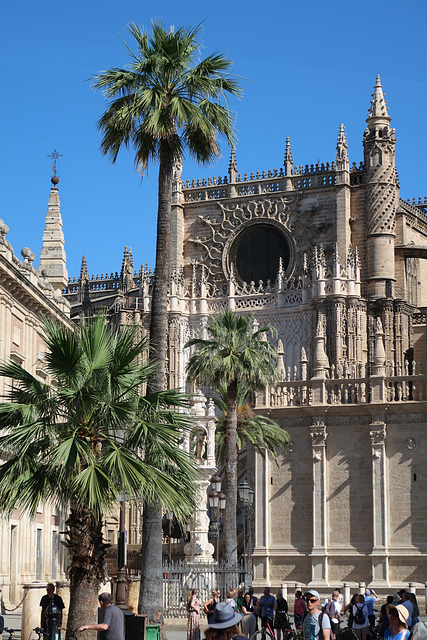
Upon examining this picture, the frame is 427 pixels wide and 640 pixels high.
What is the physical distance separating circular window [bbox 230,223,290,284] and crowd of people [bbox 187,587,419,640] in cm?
3294

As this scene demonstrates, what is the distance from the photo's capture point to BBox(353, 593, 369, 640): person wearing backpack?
2180cm

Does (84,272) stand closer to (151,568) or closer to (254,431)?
(254,431)

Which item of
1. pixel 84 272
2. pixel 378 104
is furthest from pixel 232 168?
pixel 84 272

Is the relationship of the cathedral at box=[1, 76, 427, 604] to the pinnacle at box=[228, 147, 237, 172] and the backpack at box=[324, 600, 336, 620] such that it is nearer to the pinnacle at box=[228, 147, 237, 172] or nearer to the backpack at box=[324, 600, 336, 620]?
the pinnacle at box=[228, 147, 237, 172]

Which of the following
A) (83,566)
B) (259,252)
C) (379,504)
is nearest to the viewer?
(83,566)

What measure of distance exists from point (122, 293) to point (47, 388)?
158ft

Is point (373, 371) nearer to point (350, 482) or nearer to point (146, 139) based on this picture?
point (350, 482)

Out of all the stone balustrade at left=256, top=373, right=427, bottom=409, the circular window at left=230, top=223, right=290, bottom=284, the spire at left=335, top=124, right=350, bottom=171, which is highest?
the spire at left=335, top=124, right=350, bottom=171

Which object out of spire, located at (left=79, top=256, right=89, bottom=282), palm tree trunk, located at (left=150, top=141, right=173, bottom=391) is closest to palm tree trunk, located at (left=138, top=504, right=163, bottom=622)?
palm tree trunk, located at (left=150, top=141, right=173, bottom=391)

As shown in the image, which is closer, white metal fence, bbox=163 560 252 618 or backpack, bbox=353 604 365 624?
backpack, bbox=353 604 365 624

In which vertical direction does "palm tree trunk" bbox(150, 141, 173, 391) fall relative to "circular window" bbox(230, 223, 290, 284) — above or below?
below

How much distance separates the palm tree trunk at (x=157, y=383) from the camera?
69.5ft

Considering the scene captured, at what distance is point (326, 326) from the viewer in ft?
169

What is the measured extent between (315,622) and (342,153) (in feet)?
143
